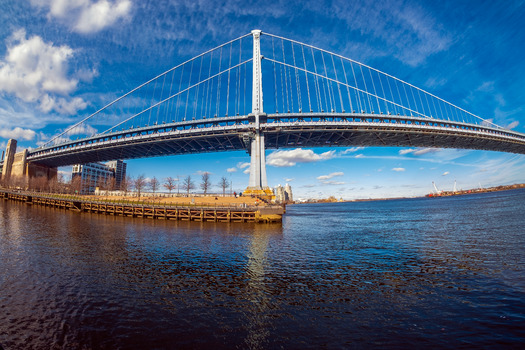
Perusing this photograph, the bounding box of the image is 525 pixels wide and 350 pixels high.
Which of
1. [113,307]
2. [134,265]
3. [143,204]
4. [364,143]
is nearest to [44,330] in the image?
[113,307]

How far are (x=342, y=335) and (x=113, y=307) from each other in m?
7.10

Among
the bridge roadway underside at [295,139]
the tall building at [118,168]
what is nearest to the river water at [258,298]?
the bridge roadway underside at [295,139]

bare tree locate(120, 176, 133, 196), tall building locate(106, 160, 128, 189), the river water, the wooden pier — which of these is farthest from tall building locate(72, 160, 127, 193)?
the river water

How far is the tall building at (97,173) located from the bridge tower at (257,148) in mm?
84272

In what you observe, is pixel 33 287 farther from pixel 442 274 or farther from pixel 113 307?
pixel 442 274

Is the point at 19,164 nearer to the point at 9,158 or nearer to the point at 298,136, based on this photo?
the point at 9,158

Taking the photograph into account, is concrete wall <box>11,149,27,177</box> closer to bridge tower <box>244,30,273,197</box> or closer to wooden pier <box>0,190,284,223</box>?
wooden pier <box>0,190,284,223</box>

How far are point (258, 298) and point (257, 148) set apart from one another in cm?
4107

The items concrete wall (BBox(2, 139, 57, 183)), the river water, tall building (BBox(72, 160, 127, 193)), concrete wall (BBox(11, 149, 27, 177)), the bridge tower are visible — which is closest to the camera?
the river water

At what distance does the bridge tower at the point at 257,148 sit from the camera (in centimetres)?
4559

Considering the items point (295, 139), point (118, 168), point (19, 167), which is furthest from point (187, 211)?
point (118, 168)

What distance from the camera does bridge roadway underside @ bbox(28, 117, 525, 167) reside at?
50.9m

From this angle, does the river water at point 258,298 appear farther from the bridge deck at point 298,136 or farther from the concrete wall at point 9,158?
the concrete wall at point 9,158

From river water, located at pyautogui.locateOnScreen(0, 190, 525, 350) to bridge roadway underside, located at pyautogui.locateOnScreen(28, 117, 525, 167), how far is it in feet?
127
